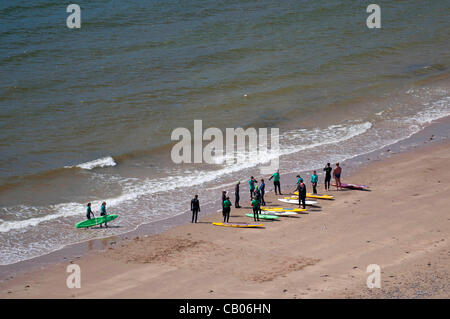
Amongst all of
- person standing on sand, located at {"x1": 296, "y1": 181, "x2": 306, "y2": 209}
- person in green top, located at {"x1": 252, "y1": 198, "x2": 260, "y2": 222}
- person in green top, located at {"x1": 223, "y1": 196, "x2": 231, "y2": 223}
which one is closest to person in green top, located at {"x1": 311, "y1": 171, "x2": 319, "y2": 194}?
person standing on sand, located at {"x1": 296, "y1": 181, "x2": 306, "y2": 209}

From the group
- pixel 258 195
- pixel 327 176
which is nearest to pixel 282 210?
pixel 258 195

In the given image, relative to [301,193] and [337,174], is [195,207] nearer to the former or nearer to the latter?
[301,193]

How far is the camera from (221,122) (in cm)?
3472

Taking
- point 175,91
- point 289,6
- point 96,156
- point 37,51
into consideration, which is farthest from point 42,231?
point 289,6

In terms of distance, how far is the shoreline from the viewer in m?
20.1

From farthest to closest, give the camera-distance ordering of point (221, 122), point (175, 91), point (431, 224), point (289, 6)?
point (289, 6) < point (175, 91) < point (221, 122) < point (431, 224)

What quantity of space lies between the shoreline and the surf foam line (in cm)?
255

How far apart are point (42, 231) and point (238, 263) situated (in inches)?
335

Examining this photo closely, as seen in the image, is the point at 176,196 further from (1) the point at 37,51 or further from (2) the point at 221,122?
(1) the point at 37,51

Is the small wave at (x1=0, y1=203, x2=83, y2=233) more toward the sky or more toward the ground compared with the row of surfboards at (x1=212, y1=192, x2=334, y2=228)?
more toward the ground

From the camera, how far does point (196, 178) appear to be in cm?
2794

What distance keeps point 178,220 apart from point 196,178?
4808 millimetres

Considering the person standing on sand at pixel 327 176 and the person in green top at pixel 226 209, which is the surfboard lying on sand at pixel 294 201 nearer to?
the person standing on sand at pixel 327 176

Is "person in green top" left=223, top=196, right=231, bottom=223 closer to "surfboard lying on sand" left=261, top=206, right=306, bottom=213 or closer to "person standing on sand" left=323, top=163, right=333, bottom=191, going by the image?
"surfboard lying on sand" left=261, top=206, right=306, bottom=213
